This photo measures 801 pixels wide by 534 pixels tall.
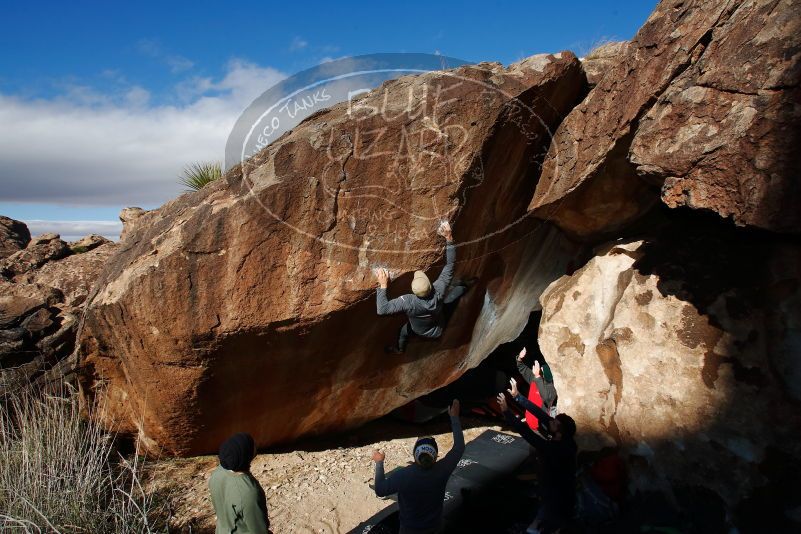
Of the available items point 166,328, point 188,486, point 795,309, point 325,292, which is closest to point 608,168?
point 795,309

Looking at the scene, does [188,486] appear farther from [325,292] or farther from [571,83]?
[571,83]

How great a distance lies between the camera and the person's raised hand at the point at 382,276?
14.3 feet

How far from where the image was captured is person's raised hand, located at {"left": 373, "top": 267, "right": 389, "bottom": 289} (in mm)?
4363

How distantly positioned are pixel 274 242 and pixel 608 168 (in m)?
2.69

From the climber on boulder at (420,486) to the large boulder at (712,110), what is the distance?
2.03 metres

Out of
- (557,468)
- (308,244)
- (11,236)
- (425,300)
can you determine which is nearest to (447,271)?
(425,300)

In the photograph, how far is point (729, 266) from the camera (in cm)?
383

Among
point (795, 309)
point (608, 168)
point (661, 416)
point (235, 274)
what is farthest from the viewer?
point (608, 168)

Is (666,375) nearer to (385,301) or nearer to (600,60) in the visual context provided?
(385,301)

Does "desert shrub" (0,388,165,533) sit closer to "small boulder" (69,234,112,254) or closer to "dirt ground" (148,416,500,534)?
"dirt ground" (148,416,500,534)

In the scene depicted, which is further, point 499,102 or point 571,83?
point 571,83

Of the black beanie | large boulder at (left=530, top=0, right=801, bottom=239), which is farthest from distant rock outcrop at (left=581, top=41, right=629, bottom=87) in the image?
the black beanie

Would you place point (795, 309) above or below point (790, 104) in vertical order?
below

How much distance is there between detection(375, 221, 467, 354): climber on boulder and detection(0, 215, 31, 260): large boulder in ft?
19.6
